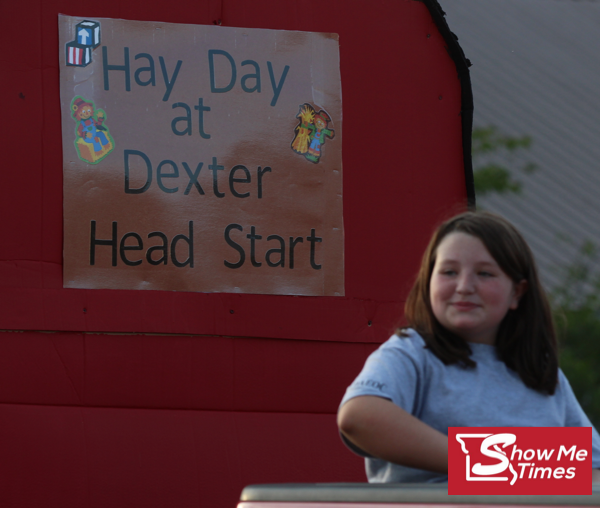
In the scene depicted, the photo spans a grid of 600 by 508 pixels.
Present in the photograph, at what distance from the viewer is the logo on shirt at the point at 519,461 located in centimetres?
100

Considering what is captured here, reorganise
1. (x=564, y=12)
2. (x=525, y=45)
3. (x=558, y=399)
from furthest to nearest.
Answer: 1. (x=564, y=12)
2. (x=525, y=45)
3. (x=558, y=399)

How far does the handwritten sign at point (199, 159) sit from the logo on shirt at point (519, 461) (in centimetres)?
173

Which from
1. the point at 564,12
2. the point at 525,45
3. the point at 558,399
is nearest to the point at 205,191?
the point at 558,399

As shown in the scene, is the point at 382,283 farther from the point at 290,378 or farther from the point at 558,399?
the point at 558,399

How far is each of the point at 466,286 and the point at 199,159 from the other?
1582mm

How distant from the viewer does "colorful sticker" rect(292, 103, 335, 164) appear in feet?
9.54

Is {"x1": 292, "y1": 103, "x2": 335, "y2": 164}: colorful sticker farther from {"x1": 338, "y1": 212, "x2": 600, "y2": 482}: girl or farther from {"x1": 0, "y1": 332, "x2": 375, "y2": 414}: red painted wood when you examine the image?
{"x1": 338, "y1": 212, "x2": 600, "y2": 482}: girl

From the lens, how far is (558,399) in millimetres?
1473

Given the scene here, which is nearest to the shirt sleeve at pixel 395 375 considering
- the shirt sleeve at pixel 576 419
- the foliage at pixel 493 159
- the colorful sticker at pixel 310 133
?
the shirt sleeve at pixel 576 419

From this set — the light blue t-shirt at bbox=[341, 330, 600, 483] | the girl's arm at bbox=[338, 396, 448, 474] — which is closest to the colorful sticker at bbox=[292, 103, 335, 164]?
the light blue t-shirt at bbox=[341, 330, 600, 483]

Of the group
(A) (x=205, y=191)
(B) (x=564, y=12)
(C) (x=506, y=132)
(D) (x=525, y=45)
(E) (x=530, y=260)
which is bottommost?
(E) (x=530, y=260)

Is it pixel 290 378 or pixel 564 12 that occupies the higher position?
pixel 564 12

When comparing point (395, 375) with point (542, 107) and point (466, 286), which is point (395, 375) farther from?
point (542, 107)

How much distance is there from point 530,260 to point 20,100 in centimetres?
192
